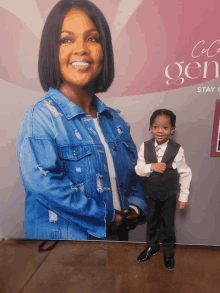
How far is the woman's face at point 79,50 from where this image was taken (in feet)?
5.22

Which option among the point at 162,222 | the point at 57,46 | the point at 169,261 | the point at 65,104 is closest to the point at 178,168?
the point at 162,222

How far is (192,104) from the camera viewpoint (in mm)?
1733

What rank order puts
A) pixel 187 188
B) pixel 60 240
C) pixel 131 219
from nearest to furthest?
pixel 187 188 → pixel 131 219 → pixel 60 240

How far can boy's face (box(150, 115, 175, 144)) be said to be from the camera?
5.41ft

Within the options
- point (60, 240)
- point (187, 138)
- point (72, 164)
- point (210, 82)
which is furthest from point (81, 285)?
point (210, 82)

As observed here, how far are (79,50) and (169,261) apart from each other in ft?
6.25

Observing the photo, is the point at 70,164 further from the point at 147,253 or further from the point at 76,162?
the point at 147,253

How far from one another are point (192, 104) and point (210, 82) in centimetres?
22

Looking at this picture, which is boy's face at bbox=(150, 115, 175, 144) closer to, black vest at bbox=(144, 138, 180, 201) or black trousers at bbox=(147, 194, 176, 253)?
black vest at bbox=(144, 138, 180, 201)

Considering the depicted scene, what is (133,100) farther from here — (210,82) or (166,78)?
(210,82)

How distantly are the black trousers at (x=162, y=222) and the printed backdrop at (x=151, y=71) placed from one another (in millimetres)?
146

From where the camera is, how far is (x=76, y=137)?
5.55 ft

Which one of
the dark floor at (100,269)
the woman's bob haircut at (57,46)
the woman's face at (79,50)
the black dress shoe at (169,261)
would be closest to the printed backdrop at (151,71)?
the woman's bob haircut at (57,46)

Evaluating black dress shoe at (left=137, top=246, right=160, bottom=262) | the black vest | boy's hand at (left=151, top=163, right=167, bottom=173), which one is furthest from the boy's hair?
black dress shoe at (left=137, top=246, right=160, bottom=262)
